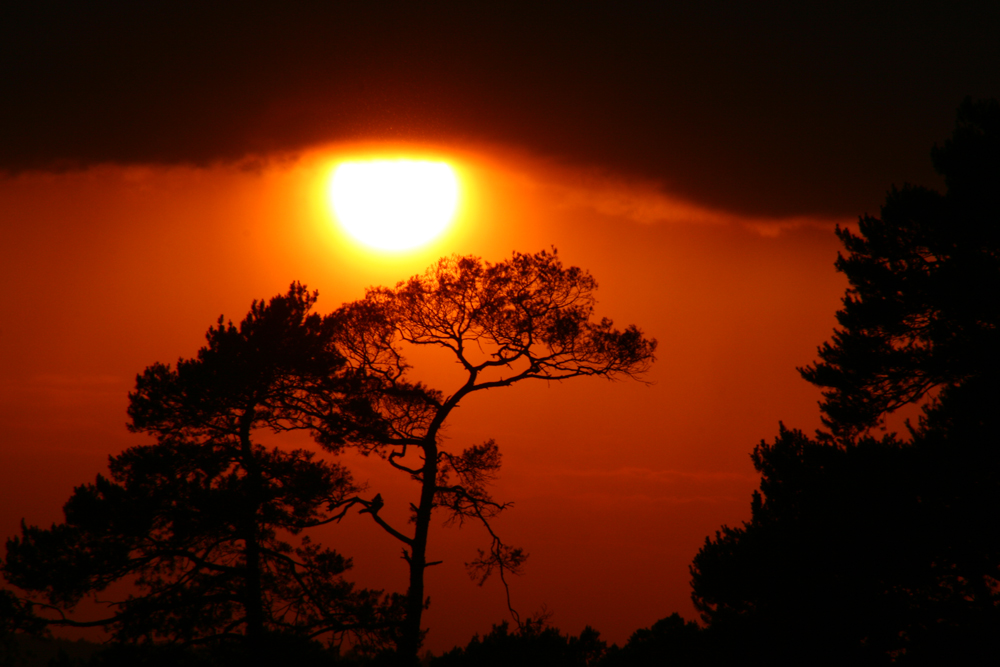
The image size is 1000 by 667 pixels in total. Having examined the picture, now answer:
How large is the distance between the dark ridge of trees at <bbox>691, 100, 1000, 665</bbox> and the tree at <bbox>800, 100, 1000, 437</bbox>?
0.03 meters

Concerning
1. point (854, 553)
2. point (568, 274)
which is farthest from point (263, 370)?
point (854, 553)

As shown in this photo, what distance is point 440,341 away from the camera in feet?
61.8

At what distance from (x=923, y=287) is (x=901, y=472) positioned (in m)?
4.32

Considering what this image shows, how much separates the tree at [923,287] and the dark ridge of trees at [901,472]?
0.10 feet

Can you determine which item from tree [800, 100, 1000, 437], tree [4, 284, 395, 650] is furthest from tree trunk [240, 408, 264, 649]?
tree [800, 100, 1000, 437]

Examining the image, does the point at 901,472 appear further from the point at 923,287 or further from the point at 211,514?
the point at 211,514

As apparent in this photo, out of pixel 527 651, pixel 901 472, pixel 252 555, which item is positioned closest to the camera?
pixel 901 472

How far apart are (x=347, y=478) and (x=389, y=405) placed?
2182mm

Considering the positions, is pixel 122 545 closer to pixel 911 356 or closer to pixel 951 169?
pixel 911 356

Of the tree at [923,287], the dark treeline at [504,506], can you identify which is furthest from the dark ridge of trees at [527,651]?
the tree at [923,287]

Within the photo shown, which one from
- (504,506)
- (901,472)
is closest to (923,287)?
(901,472)

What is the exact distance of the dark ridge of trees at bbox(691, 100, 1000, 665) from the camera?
15586 mm

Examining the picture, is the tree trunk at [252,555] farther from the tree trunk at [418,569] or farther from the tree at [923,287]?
the tree at [923,287]

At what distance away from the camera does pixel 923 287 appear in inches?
674
